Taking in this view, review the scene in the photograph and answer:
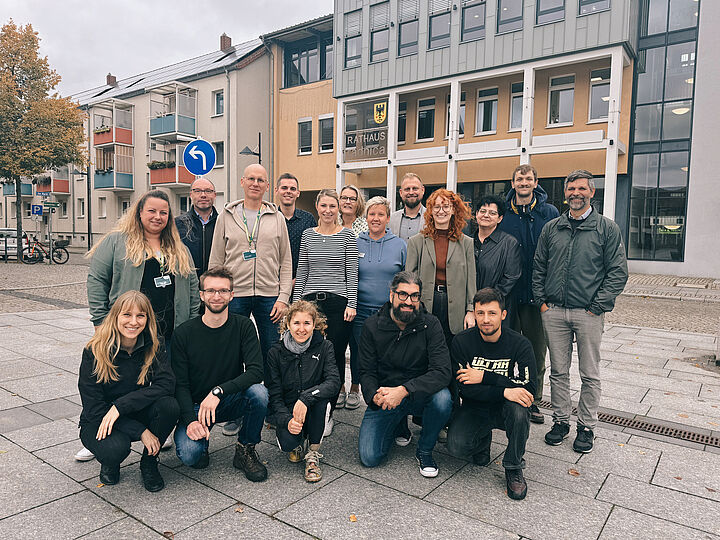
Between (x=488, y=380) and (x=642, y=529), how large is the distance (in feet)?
4.04

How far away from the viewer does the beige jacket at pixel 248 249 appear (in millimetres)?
4641

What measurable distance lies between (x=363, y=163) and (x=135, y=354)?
68.3 ft

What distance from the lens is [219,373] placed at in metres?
3.86

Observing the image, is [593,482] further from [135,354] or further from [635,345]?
[635,345]

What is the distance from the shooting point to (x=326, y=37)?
26578mm

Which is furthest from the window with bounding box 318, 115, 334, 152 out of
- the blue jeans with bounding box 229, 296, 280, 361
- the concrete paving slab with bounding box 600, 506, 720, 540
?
the concrete paving slab with bounding box 600, 506, 720, 540

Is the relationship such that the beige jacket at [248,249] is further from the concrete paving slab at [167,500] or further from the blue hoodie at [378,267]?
the concrete paving slab at [167,500]

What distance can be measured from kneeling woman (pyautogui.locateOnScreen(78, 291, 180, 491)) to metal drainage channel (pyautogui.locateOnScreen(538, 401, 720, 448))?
3.83m

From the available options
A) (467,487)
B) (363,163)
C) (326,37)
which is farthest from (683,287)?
Answer: (326,37)

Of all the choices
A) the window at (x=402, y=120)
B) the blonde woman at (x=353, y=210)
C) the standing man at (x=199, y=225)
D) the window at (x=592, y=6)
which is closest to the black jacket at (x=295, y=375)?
the standing man at (x=199, y=225)

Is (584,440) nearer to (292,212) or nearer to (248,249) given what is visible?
(248,249)

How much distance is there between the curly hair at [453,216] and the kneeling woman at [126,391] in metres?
2.31

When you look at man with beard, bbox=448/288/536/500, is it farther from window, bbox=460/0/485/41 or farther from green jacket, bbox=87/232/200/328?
window, bbox=460/0/485/41

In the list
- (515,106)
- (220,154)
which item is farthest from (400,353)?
(220,154)
